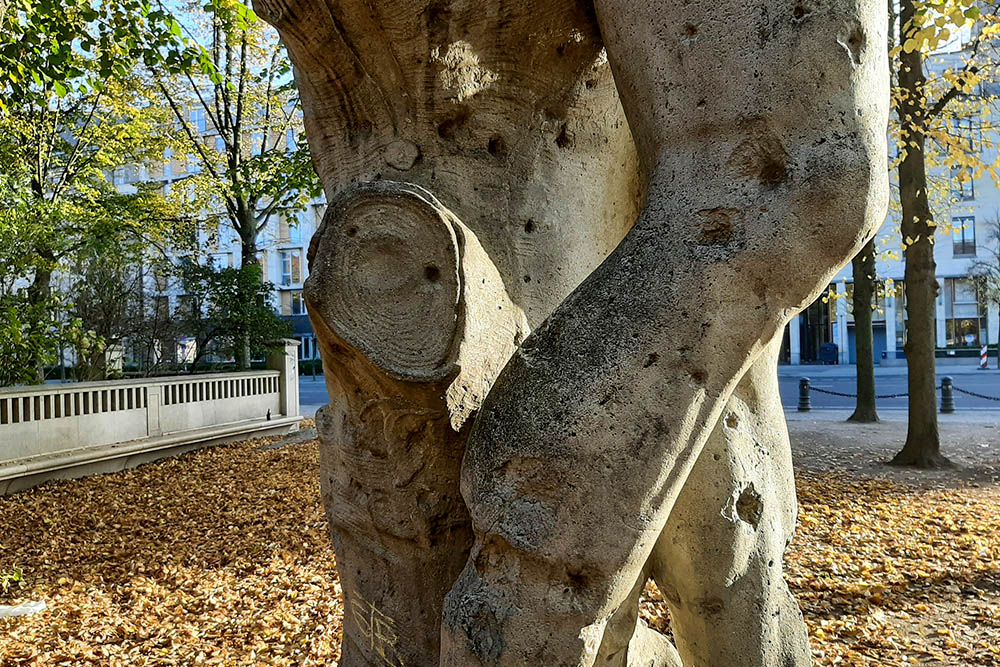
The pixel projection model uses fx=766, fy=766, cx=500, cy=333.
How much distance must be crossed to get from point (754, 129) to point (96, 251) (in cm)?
1852

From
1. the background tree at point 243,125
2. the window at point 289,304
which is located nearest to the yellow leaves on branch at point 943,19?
the background tree at point 243,125

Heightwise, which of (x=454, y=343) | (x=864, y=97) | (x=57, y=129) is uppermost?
(x=57, y=129)

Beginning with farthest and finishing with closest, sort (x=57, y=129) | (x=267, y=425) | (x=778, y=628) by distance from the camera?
1. (x=57, y=129)
2. (x=267, y=425)
3. (x=778, y=628)

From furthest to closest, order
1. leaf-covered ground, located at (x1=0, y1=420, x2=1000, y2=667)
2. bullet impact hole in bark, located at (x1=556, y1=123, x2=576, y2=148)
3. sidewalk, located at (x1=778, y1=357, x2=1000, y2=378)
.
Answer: sidewalk, located at (x1=778, y1=357, x2=1000, y2=378) < leaf-covered ground, located at (x1=0, y1=420, x2=1000, y2=667) < bullet impact hole in bark, located at (x1=556, y1=123, x2=576, y2=148)

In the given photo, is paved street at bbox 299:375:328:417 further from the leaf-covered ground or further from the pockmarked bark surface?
the pockmarked bark surface

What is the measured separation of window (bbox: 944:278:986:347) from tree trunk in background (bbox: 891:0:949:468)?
97.8 ft

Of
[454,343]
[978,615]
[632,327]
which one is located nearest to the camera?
[632,327]

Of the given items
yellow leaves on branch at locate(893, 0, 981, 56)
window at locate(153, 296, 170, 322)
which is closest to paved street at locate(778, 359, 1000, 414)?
yellow leaves on branch at locate(893, 0, 981, 56)

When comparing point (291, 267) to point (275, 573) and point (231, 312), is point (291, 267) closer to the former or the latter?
point (231, 312)

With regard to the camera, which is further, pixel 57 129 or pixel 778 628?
pixel 57 129

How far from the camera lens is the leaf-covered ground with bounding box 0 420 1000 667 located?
5469 millimetres

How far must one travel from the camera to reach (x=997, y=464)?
440 inches

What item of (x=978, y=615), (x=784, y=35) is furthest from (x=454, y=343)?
(x=978, y=615)

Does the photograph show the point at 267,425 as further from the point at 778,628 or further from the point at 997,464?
the point at 778,628
